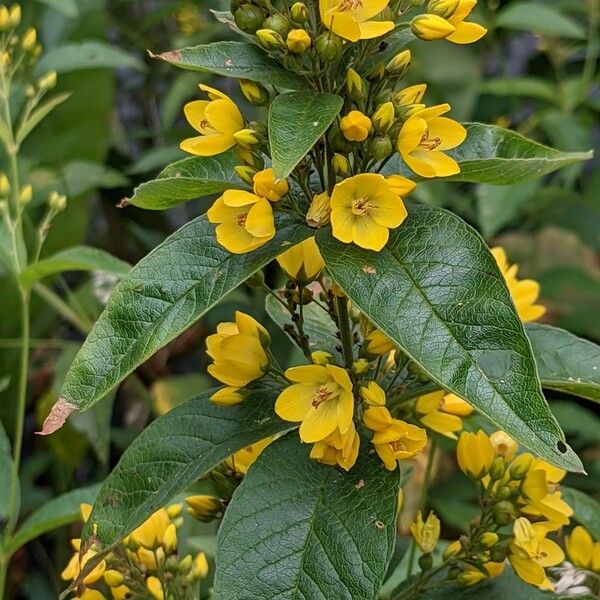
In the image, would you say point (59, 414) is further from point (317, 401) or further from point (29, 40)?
point (29, 40)

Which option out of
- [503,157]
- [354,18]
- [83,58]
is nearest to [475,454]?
[503,157]

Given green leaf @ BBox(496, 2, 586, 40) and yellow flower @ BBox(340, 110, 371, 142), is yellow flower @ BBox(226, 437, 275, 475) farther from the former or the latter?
green leaf @ BBox(496, 2, 586, 40)

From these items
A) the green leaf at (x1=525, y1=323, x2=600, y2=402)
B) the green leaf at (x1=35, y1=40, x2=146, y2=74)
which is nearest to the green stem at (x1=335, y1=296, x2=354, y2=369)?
the green leaf at (x1=525, y1=323, x2=600, y2=402)

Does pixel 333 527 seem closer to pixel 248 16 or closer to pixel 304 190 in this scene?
pixel 304 190

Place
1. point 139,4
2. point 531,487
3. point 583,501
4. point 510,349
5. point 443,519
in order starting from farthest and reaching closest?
point 139,4
point 443,519
point 583,501
point 531,487
point 510,349

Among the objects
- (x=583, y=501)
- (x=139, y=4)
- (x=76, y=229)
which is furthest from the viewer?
(x=139, y=4)

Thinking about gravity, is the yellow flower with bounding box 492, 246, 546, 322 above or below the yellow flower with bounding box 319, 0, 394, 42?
below

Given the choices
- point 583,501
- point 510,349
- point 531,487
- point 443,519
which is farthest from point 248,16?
point 443,519
